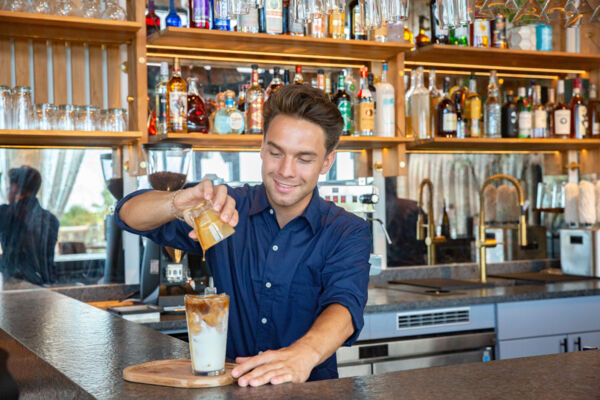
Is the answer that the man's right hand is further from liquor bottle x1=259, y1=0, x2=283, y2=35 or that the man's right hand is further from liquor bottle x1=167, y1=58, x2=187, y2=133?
liquor bottle x1=259, y1=0, x2=283, y2=35

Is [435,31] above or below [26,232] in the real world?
above

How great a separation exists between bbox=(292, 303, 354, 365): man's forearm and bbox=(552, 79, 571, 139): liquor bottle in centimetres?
273

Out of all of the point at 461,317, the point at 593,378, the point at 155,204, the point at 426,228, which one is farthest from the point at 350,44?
the point at 593,378

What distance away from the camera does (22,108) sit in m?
2.84

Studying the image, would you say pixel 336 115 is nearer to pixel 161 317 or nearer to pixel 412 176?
pixel 161 317

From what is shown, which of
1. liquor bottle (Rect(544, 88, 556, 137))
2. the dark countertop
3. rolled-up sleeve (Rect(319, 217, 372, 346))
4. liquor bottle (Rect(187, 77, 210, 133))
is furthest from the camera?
liquor bottle (Rect(544, 88, 556, 137))

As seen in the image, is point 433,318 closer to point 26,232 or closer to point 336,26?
point 336,26

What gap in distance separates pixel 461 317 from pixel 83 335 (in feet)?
5.79

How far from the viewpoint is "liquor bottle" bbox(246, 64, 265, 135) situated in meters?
3.18

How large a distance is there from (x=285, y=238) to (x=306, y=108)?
1.06 feet

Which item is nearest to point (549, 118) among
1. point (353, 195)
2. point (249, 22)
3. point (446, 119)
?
point (446, 119)

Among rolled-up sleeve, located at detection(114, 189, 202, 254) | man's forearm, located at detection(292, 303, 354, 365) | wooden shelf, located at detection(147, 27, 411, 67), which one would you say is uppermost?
wooden shelf, located at detection(147, 27, 411, 67)

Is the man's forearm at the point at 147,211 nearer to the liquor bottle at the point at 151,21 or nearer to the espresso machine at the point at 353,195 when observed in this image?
the espresso machine at the point at 353,195

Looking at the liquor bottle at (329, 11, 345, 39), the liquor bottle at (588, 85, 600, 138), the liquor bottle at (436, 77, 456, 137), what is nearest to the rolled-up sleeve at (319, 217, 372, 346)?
the liquor bottle at (329, 11, 345, 39)
